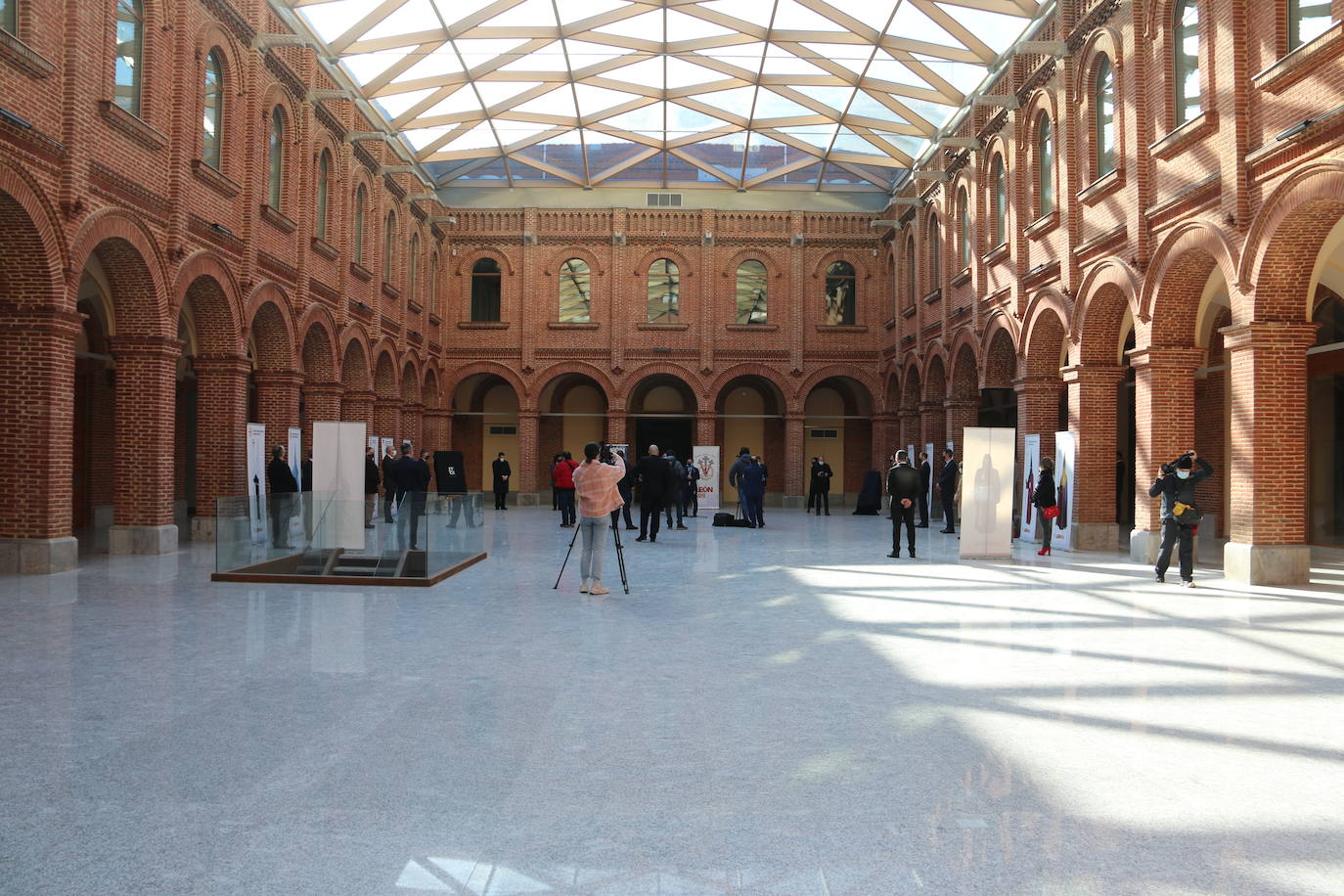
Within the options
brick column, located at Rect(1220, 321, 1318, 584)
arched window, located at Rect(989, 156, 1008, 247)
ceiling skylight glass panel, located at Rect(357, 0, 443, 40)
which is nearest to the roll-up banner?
ceiling skylight glass panel, located at Rect(357, 0, 443, 40)

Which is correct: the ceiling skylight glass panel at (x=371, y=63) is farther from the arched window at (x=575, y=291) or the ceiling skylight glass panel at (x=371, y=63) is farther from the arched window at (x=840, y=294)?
the arched window at (x=840, y=294)

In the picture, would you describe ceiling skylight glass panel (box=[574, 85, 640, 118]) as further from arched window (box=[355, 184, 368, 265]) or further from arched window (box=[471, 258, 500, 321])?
arched window (box=[471, 258, 500, 321])

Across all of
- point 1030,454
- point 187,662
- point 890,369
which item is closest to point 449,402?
point 890,369

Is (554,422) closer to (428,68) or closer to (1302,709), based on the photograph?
(428,68)

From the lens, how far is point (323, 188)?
68.7 ft

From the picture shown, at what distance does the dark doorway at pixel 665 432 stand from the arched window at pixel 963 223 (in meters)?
12.8

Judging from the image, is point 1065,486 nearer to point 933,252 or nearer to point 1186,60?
point 1186,60

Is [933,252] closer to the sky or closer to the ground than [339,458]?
closer to the sky

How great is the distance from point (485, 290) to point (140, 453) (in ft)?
58.6

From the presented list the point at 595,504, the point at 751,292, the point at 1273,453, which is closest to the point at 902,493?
the point at 1273,453

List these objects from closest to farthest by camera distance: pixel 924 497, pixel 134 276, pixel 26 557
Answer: pixel 26 557, pixel 134 276, pixel 924 497

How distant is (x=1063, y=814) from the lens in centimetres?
402

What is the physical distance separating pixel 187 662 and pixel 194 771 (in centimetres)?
253

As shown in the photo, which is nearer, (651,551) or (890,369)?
(651,551)
